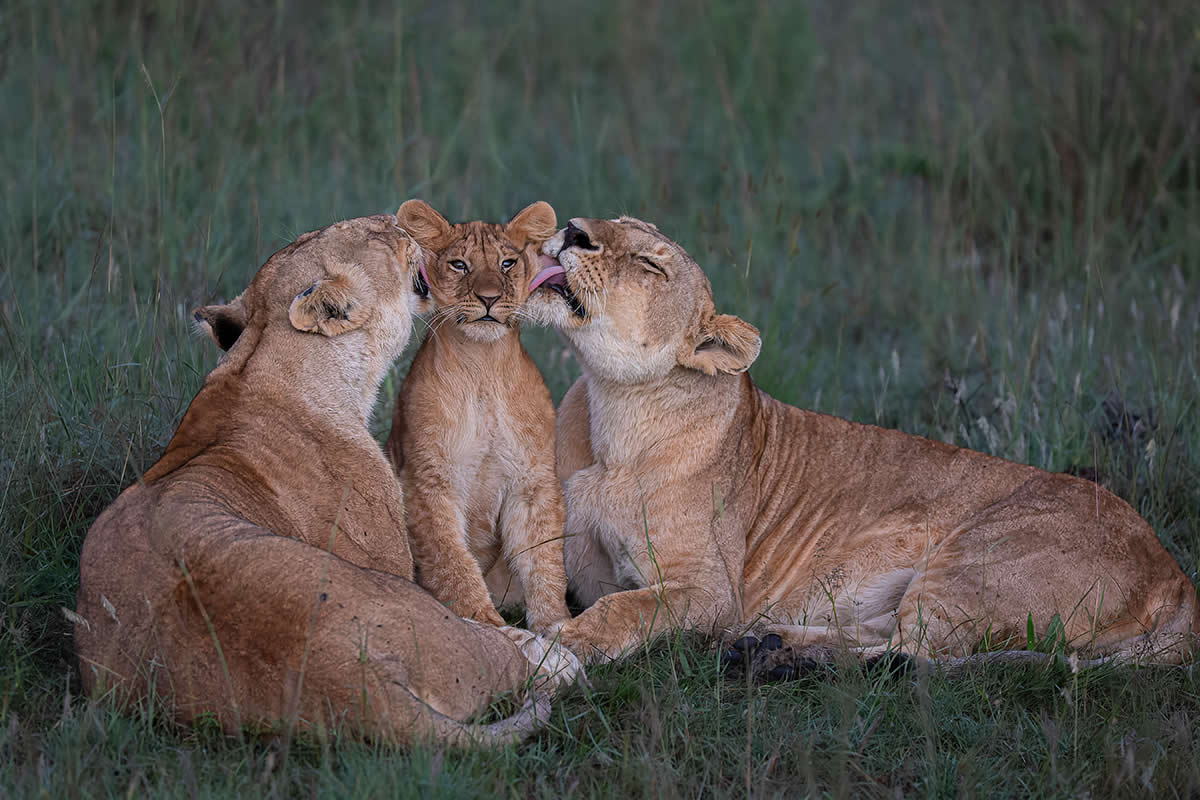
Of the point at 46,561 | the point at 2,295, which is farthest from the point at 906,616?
the point at 2,295

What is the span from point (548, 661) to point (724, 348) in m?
1.27

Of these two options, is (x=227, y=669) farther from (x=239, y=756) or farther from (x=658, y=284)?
(x=658, y=284)

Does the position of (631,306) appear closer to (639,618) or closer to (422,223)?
(422,223)

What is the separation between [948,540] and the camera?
170 inches

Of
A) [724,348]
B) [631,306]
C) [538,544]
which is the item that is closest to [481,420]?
[538,544]

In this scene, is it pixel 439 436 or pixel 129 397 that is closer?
pixel 439 436

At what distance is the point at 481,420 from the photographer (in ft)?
13.7

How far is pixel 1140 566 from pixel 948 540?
574 mm

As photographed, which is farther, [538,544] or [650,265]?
[650,265]

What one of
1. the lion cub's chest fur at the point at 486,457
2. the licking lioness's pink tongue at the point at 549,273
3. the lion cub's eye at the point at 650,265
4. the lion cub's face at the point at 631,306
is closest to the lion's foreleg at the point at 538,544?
the lion cub's chest fur at the point at 486,457

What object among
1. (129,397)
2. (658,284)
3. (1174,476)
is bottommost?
(1174,476)

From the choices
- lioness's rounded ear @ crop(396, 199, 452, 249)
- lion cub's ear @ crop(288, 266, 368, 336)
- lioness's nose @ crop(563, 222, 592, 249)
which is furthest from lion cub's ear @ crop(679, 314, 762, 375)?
lion cub's ear @ crop(288, 266, 368, 336)

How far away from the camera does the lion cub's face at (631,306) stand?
4137 mm

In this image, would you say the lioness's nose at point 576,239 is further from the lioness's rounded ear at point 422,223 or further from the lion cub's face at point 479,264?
the lioness's rounded ear at point 422,223
